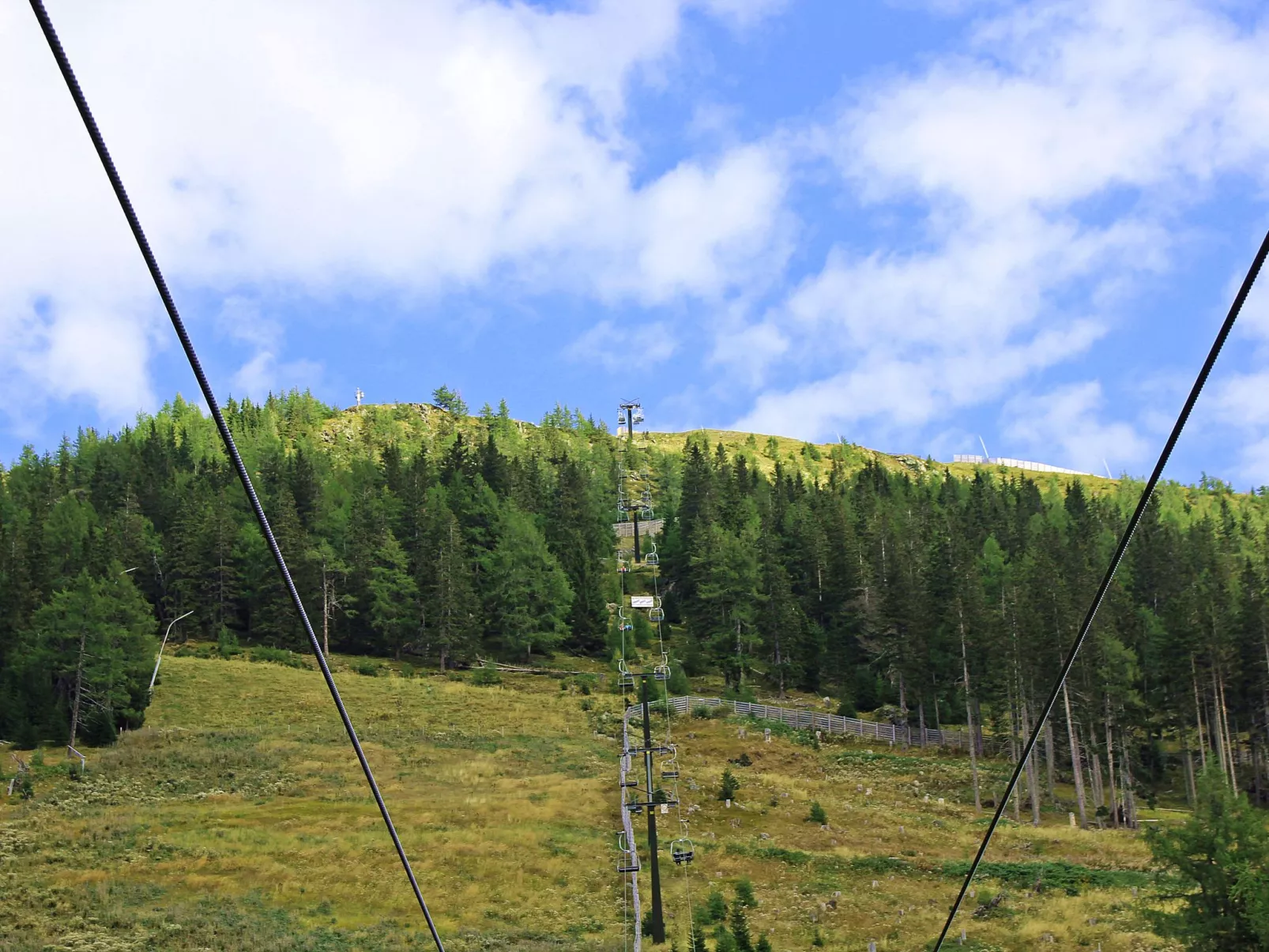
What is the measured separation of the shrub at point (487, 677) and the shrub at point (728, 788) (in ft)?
96.3

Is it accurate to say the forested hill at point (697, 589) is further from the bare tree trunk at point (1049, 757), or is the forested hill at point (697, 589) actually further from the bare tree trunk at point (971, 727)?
the bare tree trunk at point (1049, 757)

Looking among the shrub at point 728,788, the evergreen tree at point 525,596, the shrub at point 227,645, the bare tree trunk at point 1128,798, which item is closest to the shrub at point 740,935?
the shrub at point 728,788

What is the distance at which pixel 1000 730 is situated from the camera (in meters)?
80.2

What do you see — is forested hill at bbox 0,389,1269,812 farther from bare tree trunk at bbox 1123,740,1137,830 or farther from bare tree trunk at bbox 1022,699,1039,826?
bare tree trunk at bbox 1022,699,1039,826

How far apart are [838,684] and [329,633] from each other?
40999mm

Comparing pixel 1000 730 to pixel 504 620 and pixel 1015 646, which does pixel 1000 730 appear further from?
pixel 504 620

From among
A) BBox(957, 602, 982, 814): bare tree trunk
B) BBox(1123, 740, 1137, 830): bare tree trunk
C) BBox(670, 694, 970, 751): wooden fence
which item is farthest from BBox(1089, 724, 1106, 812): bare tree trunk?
BBox(670, 694, 970, 751): wooden fence

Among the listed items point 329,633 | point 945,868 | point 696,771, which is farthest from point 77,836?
point 329,633

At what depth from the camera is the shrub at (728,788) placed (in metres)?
60.5

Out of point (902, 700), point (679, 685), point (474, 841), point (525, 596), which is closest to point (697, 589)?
point (525, 596)

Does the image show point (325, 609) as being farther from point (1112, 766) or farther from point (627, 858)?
point (1112, 766)

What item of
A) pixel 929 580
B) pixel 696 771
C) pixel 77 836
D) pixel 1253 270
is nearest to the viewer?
pixel 1253 270

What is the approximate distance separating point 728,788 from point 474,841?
15.9 m

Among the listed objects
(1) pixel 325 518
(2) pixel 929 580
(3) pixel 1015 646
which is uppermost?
(1) pixel 325 518
